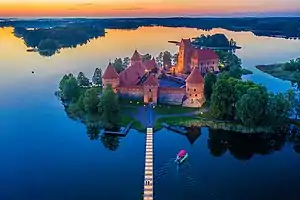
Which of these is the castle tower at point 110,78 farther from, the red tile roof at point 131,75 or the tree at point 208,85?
the tree at point 208,85

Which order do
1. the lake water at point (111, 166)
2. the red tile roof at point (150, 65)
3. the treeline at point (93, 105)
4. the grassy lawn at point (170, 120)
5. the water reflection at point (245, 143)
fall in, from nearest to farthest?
the lake water at point (111, 166), the water reflection at point (245, 143), the grassy lawn at point (170, 120), the treeline at point (93, 105), the red tile roof at point (150, 65)

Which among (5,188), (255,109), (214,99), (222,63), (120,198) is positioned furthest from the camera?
(222,63)

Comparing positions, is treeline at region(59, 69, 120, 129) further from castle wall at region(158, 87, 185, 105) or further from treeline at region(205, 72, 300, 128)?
treeline at region(205, 72, 300, 128)

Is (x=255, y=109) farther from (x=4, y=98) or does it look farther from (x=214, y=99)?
(x=4, y=98)

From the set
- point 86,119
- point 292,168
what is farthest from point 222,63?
point 292,168

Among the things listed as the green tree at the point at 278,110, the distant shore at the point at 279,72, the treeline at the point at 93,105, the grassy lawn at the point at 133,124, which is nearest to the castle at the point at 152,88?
the treeline at the point at 93,105

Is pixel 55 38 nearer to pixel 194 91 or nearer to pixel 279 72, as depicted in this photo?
pixel 279 72

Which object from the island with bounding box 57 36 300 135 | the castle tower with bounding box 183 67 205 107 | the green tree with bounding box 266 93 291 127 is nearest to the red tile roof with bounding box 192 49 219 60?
the island with bounding box 57 36 300 135
